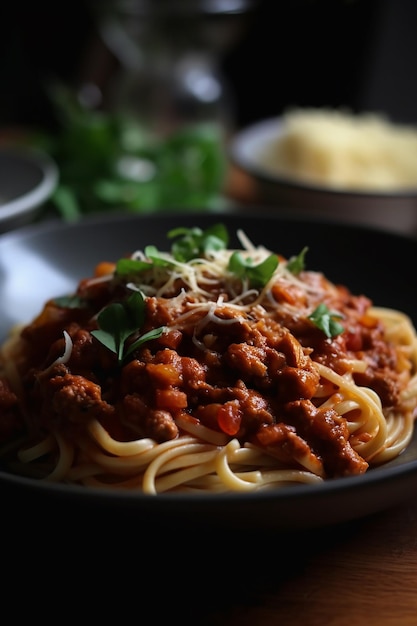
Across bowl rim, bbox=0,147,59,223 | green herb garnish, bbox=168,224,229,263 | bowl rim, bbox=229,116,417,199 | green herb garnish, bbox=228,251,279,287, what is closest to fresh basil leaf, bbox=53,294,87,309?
green herb garnish, bbox=168,224,229,263

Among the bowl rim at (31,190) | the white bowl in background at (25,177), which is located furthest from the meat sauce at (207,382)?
the white bowl in background at (25,177)

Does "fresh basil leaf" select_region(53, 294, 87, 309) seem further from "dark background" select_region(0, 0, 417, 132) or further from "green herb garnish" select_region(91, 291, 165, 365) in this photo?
"dark background" select_region(0, 0, 417, 132)

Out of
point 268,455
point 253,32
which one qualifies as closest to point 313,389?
point 268,455

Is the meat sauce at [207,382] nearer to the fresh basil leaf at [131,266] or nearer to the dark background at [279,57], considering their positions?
the fresh basil leaf at [131,266]

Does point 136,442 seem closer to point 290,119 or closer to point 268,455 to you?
point 268,455

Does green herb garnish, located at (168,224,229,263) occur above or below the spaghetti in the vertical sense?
above

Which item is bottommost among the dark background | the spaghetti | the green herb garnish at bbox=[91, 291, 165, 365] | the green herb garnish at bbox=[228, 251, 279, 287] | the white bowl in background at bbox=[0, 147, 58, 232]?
the dark background

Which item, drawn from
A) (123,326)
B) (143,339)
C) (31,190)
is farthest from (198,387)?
(31,190)
